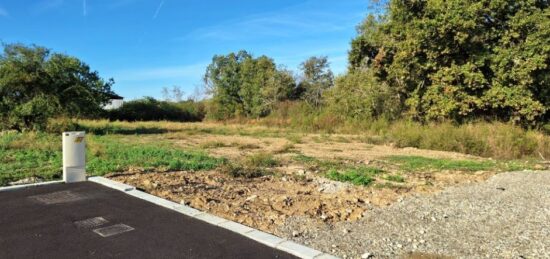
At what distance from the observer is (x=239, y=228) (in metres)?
4.61

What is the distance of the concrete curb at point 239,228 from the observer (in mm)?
3945

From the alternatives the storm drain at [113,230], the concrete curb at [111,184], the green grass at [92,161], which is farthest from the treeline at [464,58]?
the storm drain at [113,230]

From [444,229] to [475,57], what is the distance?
45.5 feet

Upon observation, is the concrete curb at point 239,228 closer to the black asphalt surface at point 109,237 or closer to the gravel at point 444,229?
the black asphalt surface at point 109,237

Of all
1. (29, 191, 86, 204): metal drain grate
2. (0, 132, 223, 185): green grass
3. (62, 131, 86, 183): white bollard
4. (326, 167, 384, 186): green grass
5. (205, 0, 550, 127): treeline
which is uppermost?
(205, 0, 550, 127): treeline

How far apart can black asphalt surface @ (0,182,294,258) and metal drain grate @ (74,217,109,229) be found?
0.04 m

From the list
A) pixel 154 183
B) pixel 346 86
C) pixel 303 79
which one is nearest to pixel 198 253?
pixel 154 183

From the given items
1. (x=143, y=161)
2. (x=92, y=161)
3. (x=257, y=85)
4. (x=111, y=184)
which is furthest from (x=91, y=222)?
(x=257, y=85)

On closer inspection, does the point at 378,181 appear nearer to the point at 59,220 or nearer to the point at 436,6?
the point at 59,220

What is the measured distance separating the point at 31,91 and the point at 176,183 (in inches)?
601

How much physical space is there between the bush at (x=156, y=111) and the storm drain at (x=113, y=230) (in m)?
34.3

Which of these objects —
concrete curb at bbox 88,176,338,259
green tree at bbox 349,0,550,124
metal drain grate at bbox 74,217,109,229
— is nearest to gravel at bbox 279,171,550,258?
concrete curb at bbox 88,176,338,259

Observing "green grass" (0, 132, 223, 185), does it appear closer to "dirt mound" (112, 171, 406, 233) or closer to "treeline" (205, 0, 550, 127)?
"dirt mound" (112, 171, 406, 233)

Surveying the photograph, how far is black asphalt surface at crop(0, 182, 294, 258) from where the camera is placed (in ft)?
12.8
